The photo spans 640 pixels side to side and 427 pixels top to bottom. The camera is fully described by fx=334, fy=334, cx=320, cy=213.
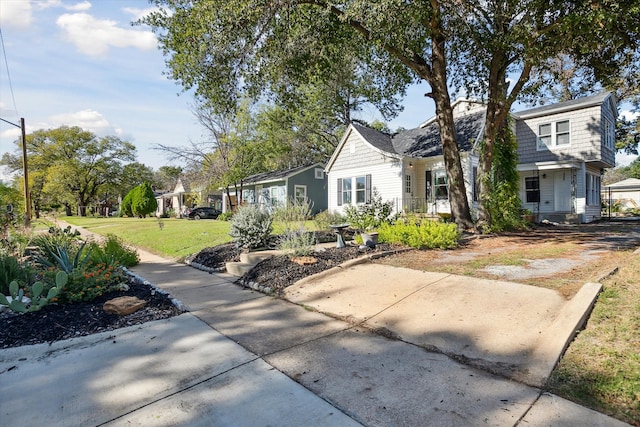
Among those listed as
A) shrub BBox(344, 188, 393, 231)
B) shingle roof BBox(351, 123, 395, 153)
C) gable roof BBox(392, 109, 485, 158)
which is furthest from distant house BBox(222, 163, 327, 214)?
shrub BBox(344, 188, 393, 231)

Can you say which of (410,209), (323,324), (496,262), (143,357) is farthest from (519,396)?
(410,209)

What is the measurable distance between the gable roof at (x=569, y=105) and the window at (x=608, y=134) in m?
1.16

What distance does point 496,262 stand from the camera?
6.33m

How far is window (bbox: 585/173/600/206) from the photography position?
649 inches

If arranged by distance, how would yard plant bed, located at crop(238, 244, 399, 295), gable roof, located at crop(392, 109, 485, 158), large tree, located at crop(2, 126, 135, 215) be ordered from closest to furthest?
1. yard plant bed, located at crop(238, 244, 399, 295)
2. gable roof, located at crop(392, 109, 485, 158)
3. large tree, located at crop(2, 126, 135, 215)

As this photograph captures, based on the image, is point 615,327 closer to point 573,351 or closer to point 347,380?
point 573,351

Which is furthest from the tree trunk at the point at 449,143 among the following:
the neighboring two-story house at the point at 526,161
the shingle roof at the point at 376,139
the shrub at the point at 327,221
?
the shingle roof at the point at 376,139

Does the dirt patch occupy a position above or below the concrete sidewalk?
above

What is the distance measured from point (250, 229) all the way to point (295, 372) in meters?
5.73

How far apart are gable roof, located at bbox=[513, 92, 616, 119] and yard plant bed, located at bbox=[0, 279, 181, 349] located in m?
18.4

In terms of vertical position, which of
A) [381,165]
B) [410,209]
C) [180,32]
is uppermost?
[180,32]

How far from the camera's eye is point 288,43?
987 cm

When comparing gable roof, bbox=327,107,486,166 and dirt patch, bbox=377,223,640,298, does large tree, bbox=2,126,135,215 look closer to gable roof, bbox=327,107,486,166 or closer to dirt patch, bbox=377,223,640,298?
gable roof, bbox=327,107,486,166

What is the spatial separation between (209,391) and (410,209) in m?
14.0
